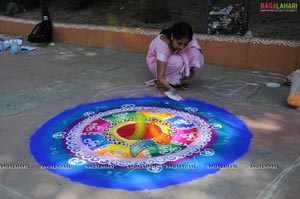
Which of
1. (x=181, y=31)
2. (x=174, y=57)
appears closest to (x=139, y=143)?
(x=181, y=31)

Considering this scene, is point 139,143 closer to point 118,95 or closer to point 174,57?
point 118,95

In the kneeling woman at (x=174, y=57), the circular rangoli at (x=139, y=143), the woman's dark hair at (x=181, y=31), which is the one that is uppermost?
the woman's dark hair at (x=181, y=31)

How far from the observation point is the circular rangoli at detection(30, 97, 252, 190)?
267cm

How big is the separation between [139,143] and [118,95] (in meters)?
1.46

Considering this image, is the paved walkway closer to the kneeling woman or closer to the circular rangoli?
the circular rangoli

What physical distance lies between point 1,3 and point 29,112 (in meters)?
10.3

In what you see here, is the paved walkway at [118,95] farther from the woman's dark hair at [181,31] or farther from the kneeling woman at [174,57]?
the woman's dark hair at [181,31]

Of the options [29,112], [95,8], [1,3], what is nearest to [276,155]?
[29,112]

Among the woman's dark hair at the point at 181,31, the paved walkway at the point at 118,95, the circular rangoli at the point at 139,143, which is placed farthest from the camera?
the woman's dark hair at the point at 181,31

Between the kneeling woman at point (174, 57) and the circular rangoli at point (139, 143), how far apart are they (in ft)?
1.88

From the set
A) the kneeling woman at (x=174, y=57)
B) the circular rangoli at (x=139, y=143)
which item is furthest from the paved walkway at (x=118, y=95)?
the kneeling woman at (x=174, y=57)

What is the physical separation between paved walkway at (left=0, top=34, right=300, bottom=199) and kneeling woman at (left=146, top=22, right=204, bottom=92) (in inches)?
8.0

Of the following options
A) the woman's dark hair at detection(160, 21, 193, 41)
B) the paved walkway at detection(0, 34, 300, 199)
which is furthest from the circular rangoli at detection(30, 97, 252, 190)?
the woman's dark hair at detection(160, 21, 193, 41)

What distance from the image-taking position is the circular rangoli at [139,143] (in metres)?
2.67
